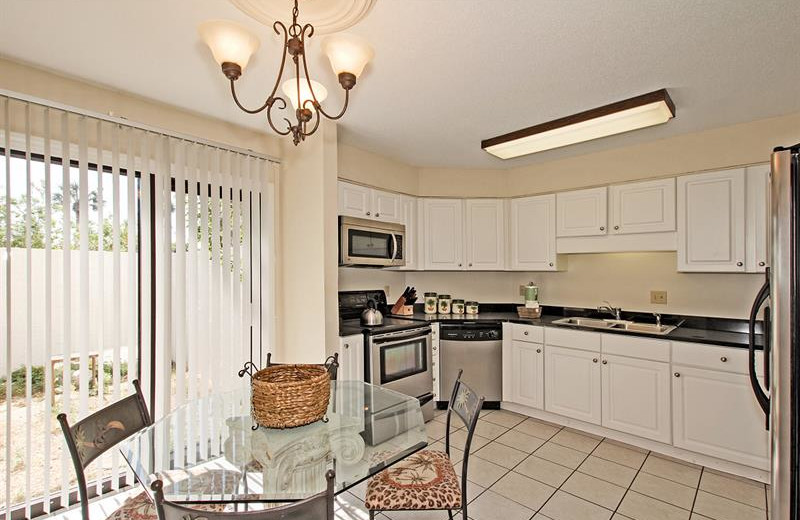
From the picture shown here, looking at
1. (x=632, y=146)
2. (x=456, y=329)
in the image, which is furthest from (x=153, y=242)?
(x=632, y=146)

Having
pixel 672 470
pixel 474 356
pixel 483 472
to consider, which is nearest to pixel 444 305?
pixel 474 356

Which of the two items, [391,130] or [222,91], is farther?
[391,130]

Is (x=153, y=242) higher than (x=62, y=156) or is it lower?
lower

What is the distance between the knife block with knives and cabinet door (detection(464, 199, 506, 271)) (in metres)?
0.70

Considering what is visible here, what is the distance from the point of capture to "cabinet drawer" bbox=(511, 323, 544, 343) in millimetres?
3576

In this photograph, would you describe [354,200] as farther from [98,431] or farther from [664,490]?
[664,490]

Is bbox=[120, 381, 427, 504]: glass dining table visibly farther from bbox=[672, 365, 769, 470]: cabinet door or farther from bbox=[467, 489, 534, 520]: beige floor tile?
bbox=[672, 365, 769, 470]: cabinet door

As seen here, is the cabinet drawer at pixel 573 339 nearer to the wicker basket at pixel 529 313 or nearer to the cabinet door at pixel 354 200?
the wicker basket at pixel 529 313

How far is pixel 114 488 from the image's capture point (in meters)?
2.40

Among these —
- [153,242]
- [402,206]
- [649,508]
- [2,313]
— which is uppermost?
[402,206]

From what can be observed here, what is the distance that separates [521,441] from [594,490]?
2.41ft

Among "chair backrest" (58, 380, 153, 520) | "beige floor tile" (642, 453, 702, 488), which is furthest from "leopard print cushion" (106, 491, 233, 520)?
"beige floor tile" (642, 453, 702, 488)

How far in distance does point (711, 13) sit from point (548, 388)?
286cm

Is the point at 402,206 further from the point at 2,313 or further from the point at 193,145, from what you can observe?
the point at 2,313
